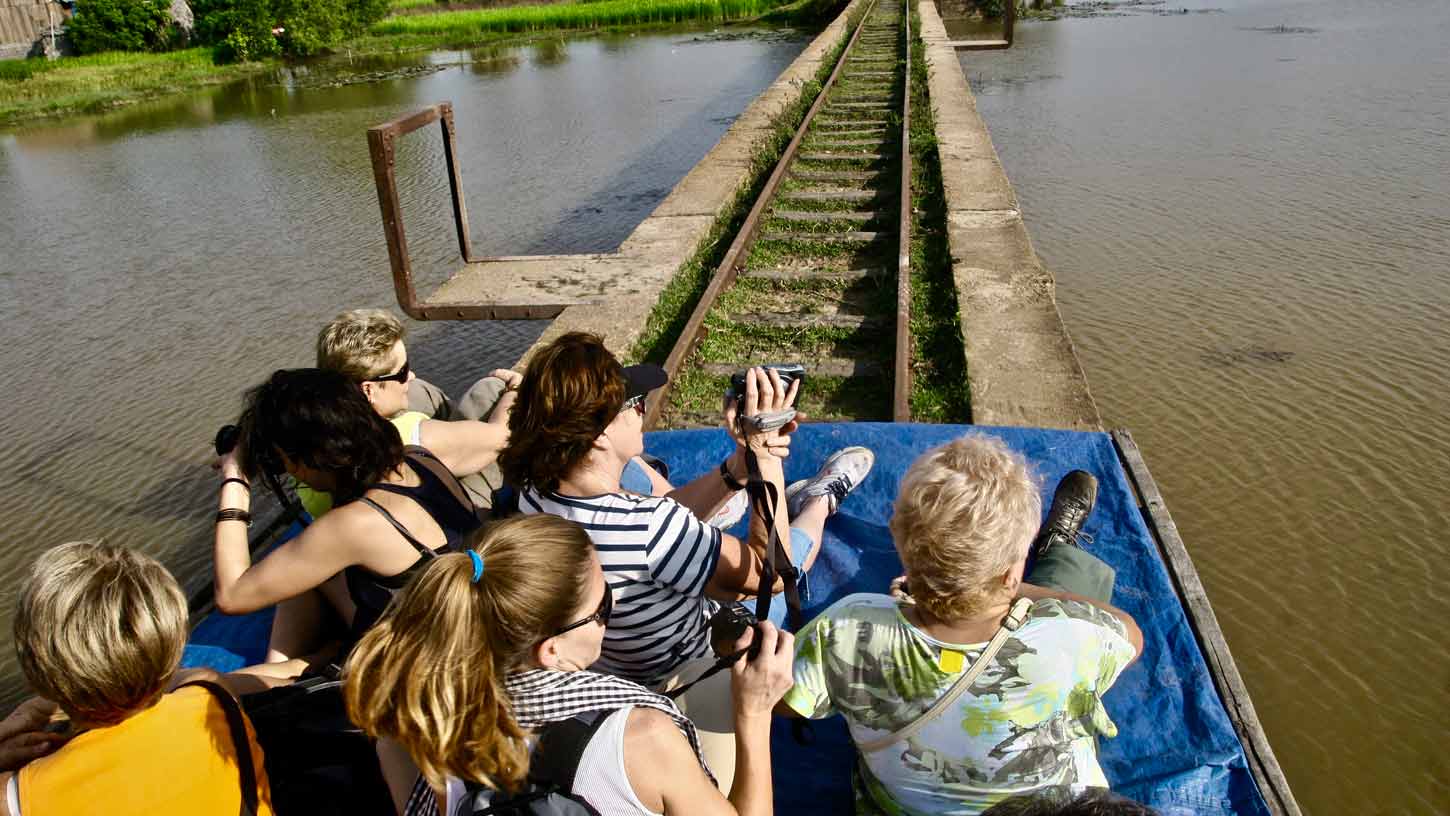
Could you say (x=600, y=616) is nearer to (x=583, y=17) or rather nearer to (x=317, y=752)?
(x=317, y=752)

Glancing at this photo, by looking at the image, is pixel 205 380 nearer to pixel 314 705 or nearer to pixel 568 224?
pixel 568 224

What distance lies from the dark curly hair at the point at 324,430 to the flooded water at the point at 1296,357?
3.00m

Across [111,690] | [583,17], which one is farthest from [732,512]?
[583,17]

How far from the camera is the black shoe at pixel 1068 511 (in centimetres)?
345

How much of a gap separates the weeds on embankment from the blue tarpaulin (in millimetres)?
1882

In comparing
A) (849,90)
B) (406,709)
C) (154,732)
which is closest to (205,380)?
(154,732)

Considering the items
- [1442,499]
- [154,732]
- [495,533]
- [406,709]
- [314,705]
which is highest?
[495,533]

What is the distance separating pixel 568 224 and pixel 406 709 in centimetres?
997

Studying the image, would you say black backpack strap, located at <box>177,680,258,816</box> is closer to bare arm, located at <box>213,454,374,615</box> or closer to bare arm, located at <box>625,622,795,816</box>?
bare arm, located at <box>213,454,374,615</box>

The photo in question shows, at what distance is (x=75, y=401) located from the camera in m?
7.08

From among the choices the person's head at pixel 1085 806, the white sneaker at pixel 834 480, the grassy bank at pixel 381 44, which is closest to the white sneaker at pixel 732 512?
the white sneaker at pixel 834 480

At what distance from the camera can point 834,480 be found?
3961 mm

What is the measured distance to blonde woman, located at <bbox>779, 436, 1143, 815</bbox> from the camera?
6.80 ft

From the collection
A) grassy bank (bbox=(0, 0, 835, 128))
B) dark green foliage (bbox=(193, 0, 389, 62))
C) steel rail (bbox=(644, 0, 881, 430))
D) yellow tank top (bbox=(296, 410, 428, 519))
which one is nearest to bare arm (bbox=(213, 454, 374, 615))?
yellow tank top (bbox=(296, 410, 428, 519))
